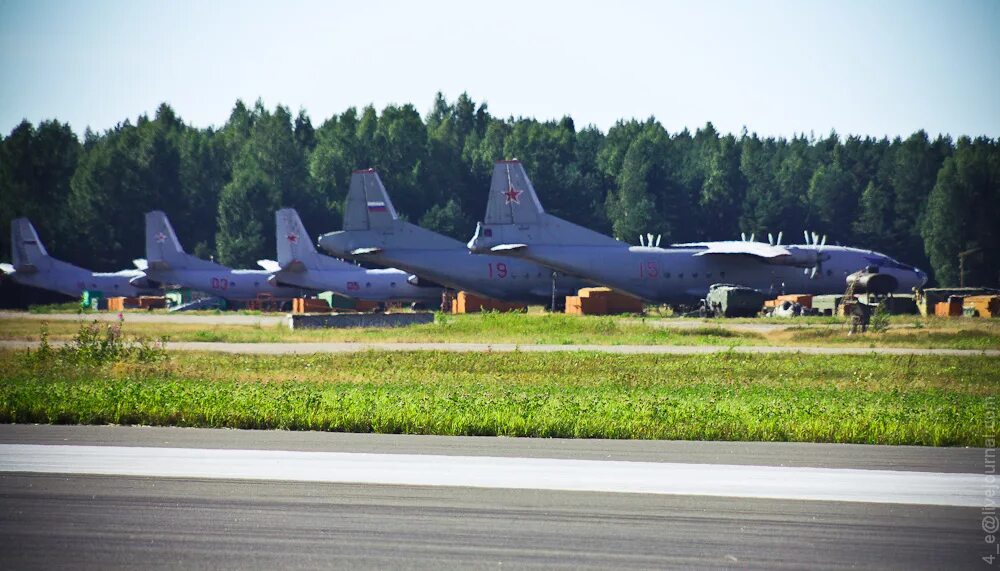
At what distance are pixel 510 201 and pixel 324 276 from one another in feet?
73.3

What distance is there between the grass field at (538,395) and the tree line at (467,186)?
87895 mm

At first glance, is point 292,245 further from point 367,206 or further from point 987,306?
point 987,306

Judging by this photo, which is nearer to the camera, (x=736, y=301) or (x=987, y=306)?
(x=736, y=301)

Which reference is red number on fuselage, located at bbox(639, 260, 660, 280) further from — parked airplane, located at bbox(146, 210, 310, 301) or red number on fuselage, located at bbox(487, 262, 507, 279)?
parked airplane, located at bbox(146, 210, 310, 301)

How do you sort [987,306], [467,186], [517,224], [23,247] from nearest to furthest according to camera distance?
1. [987,306]
2. [517,224]
3. [23,247]
4. [467,186]

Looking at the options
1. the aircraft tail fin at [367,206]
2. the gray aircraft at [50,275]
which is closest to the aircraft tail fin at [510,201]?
the aircraft tail fin at [367,206]

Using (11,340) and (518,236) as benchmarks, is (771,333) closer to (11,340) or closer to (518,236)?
(518,236)

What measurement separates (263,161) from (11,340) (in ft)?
299

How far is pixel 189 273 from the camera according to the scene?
8962 centimetres

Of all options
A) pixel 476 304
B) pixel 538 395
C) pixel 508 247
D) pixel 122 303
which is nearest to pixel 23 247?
pixel 122 303

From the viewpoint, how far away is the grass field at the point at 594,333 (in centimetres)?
4397

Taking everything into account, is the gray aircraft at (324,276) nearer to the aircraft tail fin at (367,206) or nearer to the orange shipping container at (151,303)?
the aircraft tail fin at (367,206)

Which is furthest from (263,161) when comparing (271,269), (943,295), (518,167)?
(943,295)

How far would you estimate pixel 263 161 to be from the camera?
439ft
